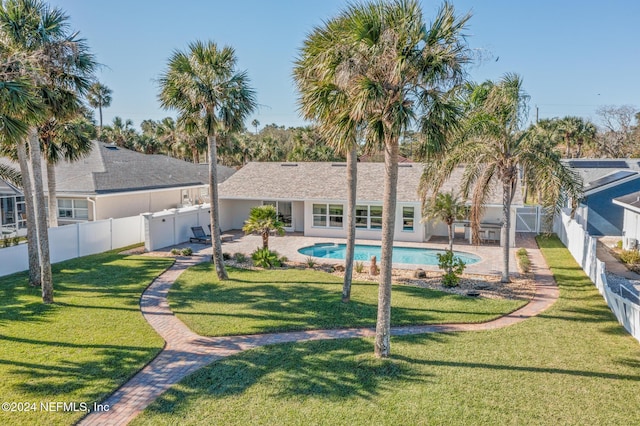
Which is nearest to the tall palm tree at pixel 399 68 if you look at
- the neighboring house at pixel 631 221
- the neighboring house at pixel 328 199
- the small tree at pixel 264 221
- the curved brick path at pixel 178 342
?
the curved brick path at pixel 178 342

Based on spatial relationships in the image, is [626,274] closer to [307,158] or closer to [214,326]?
[214,326]

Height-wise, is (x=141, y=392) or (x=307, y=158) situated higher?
(x=307, y=158)

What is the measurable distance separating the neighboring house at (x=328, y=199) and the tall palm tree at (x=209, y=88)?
38.3 feet

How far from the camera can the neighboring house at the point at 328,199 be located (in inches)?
1032

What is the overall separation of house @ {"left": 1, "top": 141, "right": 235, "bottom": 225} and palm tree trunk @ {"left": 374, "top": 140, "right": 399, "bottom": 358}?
21118 millimetres

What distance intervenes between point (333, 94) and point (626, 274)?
50.2 feet

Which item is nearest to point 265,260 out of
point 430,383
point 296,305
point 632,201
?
point 296,305

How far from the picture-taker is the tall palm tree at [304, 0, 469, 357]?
888 cm

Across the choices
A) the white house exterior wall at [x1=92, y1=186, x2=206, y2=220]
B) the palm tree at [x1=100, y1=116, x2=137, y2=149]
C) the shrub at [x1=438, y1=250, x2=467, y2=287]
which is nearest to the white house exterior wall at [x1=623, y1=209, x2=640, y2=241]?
the shrub at [x1=438, y1=250, x2=467, y2=287]

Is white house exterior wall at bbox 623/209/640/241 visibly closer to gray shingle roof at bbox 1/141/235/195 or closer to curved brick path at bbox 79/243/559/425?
curved brick path at bbox 79/243/559/425

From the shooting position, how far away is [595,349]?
34.6 feet

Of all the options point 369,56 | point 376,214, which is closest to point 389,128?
point 369,56

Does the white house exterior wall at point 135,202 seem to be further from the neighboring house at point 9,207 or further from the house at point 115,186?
the neighboring house at point 9,207

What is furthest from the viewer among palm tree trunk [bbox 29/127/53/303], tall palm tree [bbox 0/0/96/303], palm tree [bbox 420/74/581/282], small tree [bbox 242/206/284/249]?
small tree [bbox 242/206/284/249]
